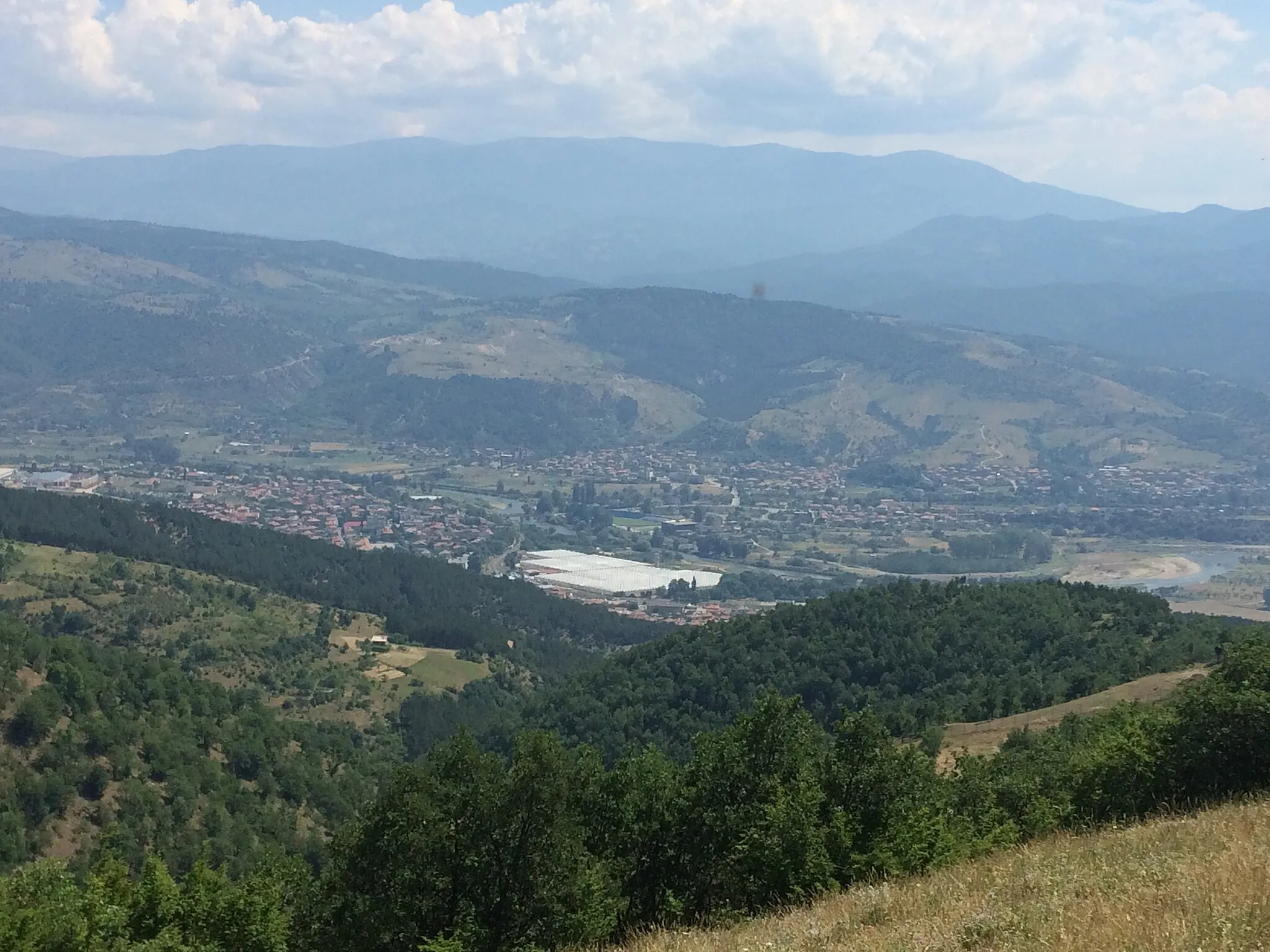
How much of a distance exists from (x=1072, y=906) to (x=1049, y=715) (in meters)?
37.7

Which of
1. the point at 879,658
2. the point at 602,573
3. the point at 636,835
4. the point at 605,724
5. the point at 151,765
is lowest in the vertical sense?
the point at 602,573

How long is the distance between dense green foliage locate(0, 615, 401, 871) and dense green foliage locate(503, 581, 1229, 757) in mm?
12431

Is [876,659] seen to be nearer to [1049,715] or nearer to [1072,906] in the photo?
[1049,715]

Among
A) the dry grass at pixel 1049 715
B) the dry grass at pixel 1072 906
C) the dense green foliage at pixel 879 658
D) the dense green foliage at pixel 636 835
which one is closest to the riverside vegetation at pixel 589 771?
the dense green foliage at pixel 636 835

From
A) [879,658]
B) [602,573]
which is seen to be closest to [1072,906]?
[879,658]

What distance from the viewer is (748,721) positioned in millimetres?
22578

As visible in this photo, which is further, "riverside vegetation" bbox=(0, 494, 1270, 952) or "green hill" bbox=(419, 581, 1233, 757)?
"green hill" bbox=(419, 581, 1233, 757)

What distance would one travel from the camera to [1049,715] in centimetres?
4594

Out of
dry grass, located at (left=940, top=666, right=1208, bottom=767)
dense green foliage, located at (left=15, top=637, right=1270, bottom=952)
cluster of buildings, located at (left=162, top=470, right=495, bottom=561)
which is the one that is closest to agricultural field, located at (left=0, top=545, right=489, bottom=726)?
dry grass, located at (left=940, top=666, right=1208, bottom=767)

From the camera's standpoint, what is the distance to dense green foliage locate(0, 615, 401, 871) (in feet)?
142

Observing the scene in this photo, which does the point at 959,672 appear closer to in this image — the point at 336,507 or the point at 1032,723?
the point at 1032,723

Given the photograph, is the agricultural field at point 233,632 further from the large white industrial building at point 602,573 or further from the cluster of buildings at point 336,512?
the cluster of buildings at point 336,512

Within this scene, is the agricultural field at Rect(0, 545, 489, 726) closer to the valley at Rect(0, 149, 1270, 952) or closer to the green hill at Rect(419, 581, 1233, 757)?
the valley at Rect(0, 149, 1270, 952)

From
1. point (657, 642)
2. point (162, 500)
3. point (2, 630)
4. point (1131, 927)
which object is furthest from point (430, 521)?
point (1131, 927)
